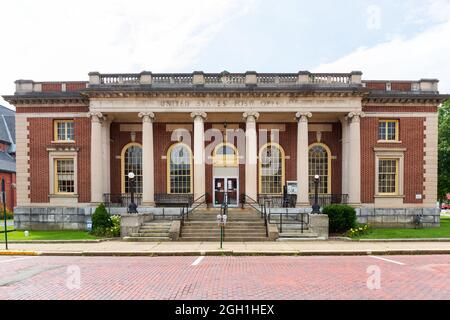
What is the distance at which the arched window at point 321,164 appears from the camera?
85.3 ft

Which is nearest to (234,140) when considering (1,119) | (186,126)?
(186,126)

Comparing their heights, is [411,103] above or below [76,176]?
above

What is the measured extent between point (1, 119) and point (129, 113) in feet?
120

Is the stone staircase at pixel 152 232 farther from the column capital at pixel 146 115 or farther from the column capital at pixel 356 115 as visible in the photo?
the column capital at pixel 356 115

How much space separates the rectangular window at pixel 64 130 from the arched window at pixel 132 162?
3962 millimetres

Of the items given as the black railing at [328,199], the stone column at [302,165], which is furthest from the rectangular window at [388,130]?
the stone column at [302,165]

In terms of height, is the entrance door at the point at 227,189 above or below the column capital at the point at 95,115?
below

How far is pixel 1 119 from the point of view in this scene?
48906 mm

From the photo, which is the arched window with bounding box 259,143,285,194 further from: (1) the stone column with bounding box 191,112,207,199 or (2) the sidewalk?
(2) the sidewalk

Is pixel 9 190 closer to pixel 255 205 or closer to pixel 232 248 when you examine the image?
pixel 255 205

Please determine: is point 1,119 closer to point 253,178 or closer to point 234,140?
point 234,140

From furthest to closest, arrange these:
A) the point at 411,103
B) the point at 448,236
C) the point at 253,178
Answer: the point at 411,103 < the point at 253,178 < the point at 448,236

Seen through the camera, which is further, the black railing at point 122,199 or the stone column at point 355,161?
the black railing at point 122,199

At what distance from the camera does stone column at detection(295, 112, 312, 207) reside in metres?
22.4
